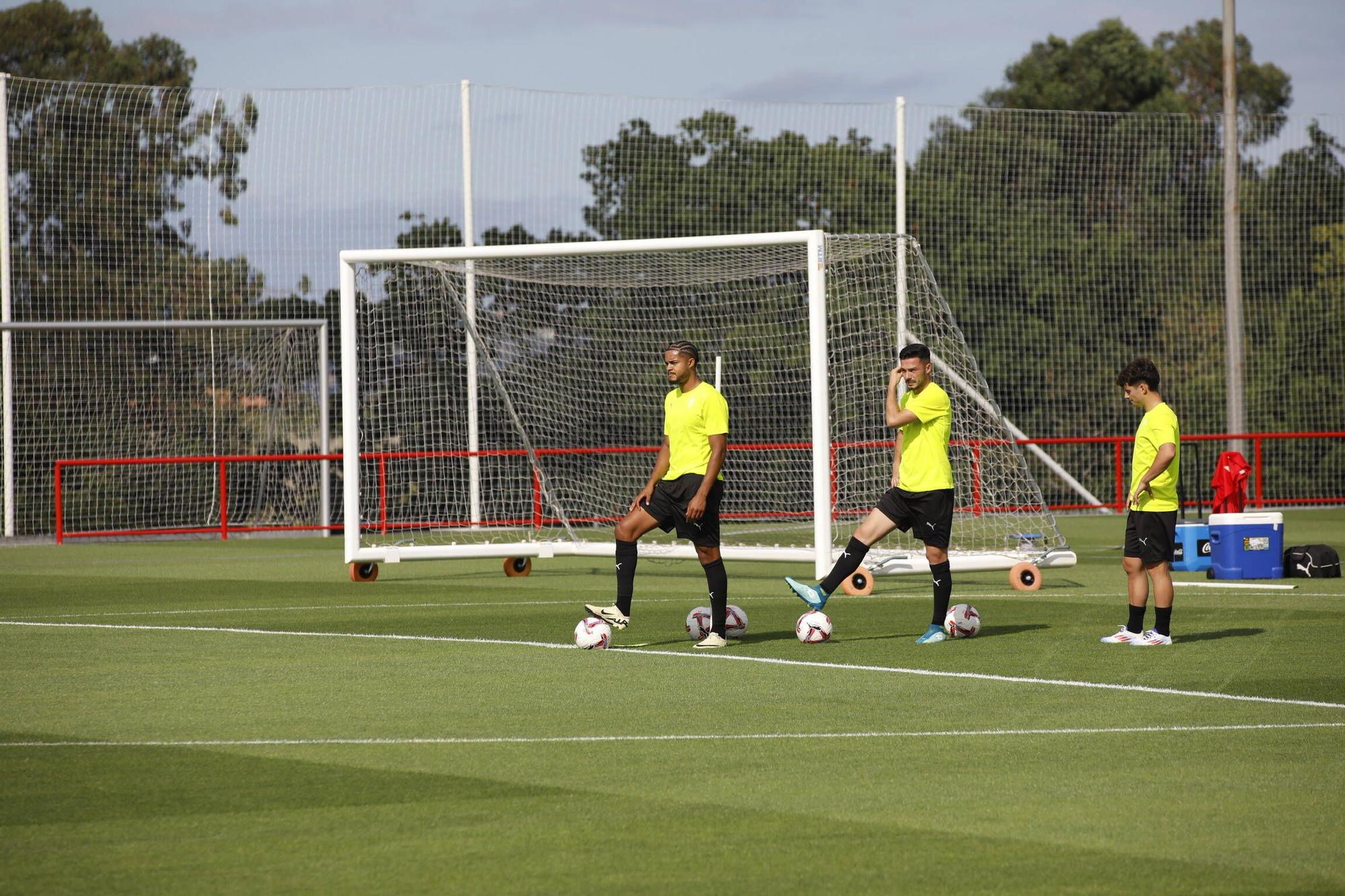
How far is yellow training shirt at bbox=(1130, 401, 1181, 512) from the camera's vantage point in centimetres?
981

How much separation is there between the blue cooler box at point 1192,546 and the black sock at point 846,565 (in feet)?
20.2

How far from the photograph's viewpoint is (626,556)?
1052 cm

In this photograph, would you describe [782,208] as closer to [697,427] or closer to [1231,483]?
[1231,483]

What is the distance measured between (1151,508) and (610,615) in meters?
3.39

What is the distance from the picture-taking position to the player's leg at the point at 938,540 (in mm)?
10406

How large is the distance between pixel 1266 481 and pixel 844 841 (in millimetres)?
22294

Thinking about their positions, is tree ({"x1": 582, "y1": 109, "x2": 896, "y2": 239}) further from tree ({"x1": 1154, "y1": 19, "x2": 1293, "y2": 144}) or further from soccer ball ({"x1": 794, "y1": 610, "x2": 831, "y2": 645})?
tree ({"x1": 1154, "y1": 19, "x2": 1293, "y2": 144})

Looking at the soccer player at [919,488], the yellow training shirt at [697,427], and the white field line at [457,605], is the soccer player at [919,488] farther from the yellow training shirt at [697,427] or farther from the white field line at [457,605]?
the white field line at [457,605]

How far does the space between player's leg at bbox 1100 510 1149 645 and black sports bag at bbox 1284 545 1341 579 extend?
18.6ft

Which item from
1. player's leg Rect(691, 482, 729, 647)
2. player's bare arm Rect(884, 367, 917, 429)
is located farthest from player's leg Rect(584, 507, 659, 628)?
player's bare arm Rect(884, 367, 917, 429)

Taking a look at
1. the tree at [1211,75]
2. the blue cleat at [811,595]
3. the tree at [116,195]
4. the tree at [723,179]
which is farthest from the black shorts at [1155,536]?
the tree at [1211,75]

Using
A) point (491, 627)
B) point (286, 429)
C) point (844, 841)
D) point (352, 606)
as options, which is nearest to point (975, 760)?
point (844, 841)

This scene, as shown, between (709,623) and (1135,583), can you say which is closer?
(1135,583)

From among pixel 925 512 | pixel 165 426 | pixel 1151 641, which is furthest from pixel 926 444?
pixel 165 426
